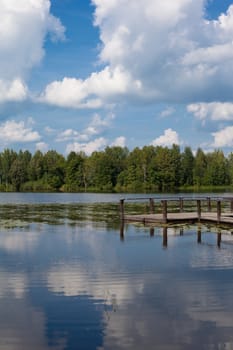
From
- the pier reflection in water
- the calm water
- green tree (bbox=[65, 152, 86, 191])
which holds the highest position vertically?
green tree (bbox=[65, 152, 86, 191])

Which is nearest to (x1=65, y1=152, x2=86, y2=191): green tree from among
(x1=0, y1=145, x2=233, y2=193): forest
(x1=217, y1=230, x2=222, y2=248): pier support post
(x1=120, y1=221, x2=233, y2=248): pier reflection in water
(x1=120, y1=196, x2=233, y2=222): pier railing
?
(x1=0, y1=145, x2=233, y2=193): forest

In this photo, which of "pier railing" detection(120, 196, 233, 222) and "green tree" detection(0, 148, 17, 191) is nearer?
"pier railing" detection(120, 196, 233, 222)

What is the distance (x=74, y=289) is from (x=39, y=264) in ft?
13.3

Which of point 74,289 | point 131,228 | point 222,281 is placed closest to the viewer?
point 74,289

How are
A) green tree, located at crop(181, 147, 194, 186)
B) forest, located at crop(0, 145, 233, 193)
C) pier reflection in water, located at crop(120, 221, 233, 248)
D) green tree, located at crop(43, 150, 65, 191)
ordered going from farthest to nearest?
green tree, located at crop(43, 150, 65, 191)
green tree, located at crop(181, 147, 194, 186)
forest, located at crop(0, 145, 233, 193)
pier reflection in water, located at crop(120, 221, 233, 248)

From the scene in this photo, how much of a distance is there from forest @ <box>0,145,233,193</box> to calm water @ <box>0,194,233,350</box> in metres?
100

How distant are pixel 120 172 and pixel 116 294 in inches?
4596

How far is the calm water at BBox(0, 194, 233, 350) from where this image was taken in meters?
8.48

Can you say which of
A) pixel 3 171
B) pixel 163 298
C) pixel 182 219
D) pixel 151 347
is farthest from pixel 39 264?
pixel 3 171

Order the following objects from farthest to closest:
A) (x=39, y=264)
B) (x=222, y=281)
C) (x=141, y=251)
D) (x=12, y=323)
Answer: (x=141, y=251) < (x=39, y=264) < (x=222, y=281) < (x=12, y=323)

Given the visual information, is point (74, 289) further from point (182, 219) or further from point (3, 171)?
point (3, 171)

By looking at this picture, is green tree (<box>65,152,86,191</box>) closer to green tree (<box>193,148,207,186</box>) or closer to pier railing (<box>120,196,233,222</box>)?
green tree (<box>193,148,207,186</box>)

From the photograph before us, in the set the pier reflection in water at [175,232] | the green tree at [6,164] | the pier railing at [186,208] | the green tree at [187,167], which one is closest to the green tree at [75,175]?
the green tree at [6,164]

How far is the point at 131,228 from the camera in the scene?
27.5 m
